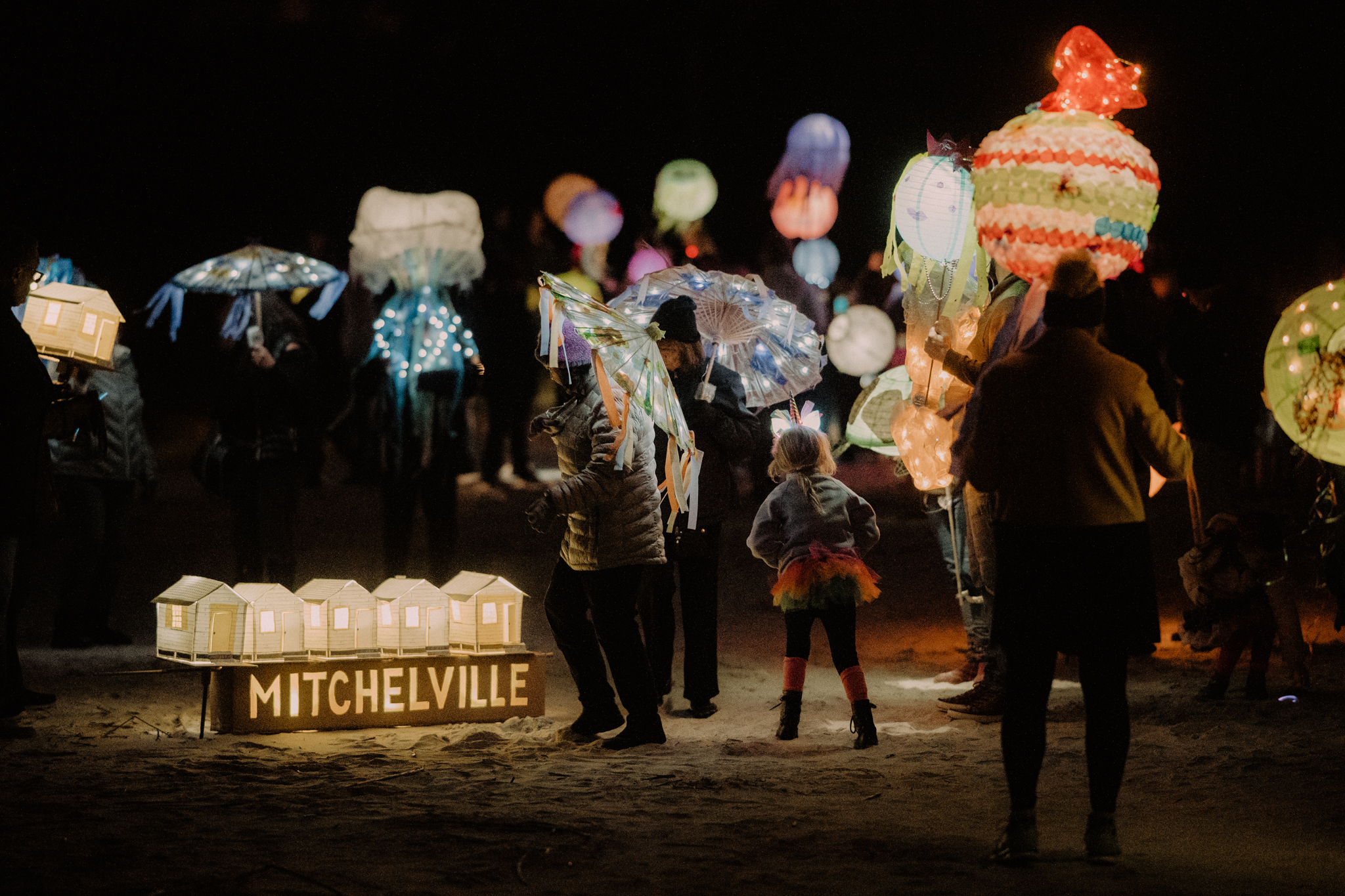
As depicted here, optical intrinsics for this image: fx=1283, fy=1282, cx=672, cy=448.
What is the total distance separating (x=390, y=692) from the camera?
6367 mm

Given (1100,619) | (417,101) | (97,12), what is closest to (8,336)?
(1100,619)

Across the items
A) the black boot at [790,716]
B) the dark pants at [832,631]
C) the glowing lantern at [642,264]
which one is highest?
the glowing lantern at [642,264]

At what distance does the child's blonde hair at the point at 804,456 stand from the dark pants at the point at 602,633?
0.95 m

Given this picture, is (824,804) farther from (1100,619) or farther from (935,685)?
(935,685)

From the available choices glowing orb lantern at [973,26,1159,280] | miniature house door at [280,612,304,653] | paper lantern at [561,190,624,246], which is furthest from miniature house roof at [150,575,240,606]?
paper lantern at [561,190,624,246]

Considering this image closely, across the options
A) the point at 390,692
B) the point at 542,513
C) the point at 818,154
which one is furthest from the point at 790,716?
the point at 818,154

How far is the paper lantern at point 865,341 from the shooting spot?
47.4 ft

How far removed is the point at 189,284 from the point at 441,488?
2243 millimetres

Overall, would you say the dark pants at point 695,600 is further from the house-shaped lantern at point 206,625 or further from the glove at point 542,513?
the house-shaped lantern at point 206,625

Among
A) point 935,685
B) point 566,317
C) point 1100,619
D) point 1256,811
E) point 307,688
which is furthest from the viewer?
point 935,685

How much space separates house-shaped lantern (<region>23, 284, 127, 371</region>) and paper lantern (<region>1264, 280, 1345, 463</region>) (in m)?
6.01

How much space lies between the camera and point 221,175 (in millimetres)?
19484

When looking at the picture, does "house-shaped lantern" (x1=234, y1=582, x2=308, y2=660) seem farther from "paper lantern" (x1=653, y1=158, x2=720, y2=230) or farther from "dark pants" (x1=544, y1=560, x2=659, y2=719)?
"paper lantern" (x1=653, y1=158, x2=720, y2=230)

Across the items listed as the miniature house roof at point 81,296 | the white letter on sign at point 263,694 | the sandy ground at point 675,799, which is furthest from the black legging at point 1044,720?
the miniature house roof at point 81,296
